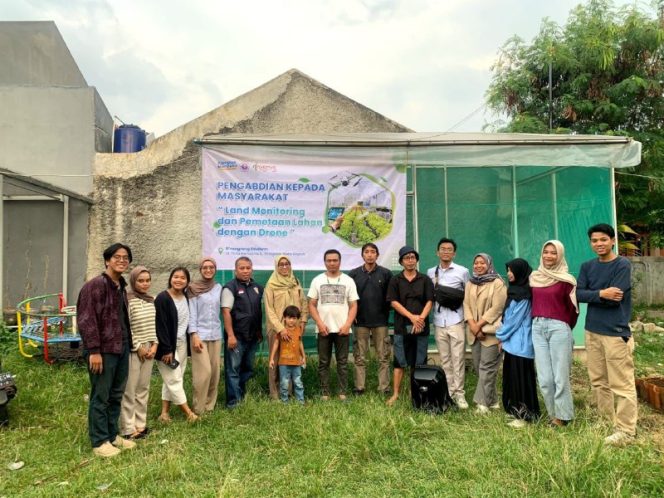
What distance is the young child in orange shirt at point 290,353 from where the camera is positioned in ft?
15.6

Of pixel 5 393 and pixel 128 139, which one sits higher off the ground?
pixel 128 139

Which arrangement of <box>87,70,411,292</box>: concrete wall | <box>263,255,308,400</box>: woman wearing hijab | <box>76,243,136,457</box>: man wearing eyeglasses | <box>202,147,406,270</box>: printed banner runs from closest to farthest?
<box>76,243,136,457</box>: man wearing eyeglasses < <box>263,255,308,400</box>: woman wearing hijab < <box>202,147,406,270</box>: printed banner < <box>87,70,411,292</box>: concrete wall

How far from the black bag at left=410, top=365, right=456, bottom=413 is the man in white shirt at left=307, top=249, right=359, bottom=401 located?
2.60 feet

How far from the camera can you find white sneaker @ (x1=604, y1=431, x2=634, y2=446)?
3599 mm

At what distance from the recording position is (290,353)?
4.75m

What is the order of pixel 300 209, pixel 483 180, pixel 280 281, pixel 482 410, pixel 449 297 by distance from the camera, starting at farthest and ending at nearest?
pixel 483 180 → pixel 300 209 → pixel 280 281 → pixel 449 297 → pixel 482 410

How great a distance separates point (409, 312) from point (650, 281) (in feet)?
34.1

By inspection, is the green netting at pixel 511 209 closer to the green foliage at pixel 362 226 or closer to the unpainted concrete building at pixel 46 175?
the green foliage at pixel 362 226

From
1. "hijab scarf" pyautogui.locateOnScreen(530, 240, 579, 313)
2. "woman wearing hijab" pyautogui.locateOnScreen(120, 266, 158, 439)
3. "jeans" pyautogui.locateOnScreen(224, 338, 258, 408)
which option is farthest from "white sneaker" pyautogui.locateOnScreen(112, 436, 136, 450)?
"hijab scarf" pyautogui.locateOnScreen(530, 240, 579, 313)

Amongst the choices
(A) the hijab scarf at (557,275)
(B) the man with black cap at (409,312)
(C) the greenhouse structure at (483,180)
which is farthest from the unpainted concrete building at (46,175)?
(A) the hijab scarf at (557,275)

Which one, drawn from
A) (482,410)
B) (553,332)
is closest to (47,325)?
(482,410)

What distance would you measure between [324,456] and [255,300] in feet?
5.92

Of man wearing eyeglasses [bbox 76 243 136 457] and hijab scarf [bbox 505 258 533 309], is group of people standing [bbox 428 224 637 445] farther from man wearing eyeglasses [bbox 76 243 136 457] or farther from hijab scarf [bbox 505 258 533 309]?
man wearing eyeglasses [bbox 76 243 136 457]

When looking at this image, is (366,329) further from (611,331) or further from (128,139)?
(128,139)
